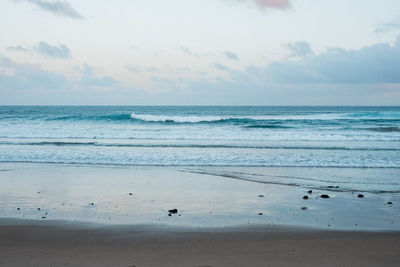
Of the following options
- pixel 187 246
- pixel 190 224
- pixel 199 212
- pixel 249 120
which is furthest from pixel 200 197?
pixel 249 120

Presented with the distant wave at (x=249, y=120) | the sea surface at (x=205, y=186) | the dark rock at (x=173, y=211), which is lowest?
the sea surface at (x=205, y=186)

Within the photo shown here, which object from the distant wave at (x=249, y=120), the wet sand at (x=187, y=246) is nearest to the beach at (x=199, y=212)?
the wet sand at (x=187, y=246)

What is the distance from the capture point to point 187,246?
516cm

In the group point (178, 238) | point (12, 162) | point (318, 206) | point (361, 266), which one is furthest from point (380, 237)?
point (12, 162)

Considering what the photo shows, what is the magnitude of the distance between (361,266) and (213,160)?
977 cm

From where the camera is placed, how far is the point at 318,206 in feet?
24.6

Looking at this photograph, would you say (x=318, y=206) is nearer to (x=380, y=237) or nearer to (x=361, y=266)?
(x=380, y=237)

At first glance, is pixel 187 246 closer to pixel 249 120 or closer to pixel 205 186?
pixel 205 186

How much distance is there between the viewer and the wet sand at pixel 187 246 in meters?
4.62

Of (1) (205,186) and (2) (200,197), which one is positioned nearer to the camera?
(2) (200,197)

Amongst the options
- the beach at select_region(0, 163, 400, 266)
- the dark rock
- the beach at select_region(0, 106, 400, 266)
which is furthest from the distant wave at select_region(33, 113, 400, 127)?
the dark rock

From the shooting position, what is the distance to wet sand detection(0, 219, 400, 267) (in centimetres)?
462

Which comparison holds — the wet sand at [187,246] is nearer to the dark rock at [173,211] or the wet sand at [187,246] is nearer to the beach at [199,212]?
the beach at [199,212]

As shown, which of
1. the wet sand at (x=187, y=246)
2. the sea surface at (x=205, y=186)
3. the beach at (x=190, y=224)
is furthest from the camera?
the sea surface at (x=205, y=186)
